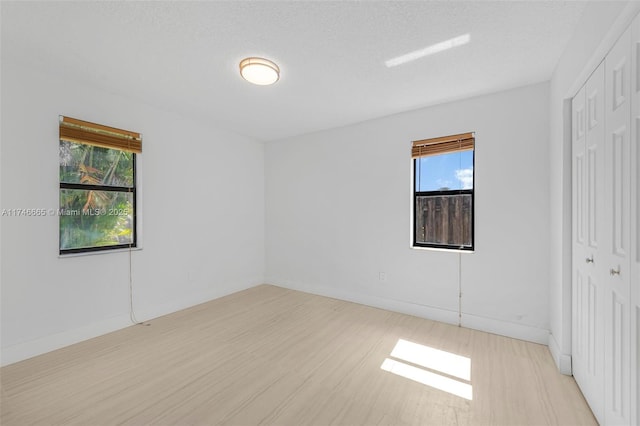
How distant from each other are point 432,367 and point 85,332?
11.5 ft

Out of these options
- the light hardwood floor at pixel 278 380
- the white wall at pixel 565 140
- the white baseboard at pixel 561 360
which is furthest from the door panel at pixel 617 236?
the white baseboard at pixel 561 360

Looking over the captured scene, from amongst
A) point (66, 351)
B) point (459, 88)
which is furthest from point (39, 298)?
point (459, 88)

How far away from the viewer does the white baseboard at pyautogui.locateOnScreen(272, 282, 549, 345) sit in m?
2.77

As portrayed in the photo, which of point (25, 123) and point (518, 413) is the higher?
point (25, 123)

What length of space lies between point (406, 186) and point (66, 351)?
13.5 ft

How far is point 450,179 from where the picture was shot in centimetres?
337

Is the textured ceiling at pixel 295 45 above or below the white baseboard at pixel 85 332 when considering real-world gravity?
above

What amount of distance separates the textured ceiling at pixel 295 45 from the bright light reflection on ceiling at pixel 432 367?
2674mm

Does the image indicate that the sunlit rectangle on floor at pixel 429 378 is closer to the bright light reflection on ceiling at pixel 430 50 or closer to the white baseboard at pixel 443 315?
the white baseboard at pixel 443 315

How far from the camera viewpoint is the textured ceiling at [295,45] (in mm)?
1776

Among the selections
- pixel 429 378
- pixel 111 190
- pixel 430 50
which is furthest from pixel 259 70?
pixel 429 378

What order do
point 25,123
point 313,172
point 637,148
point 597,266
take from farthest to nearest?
1. point 313,172
2. point 25,123
3. point 597,266
4. point 637,148

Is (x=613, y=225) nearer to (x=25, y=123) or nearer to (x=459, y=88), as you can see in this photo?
(x=459, y=88)

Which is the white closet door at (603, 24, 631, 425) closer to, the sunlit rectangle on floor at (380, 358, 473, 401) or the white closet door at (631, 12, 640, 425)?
the white closet door at (631, 12, 640, 425)
